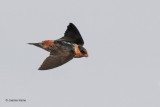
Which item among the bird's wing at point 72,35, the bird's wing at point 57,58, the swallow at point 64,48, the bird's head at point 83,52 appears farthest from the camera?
the bird's wing at point 72,35

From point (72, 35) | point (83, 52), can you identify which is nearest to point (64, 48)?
point (83, 52)

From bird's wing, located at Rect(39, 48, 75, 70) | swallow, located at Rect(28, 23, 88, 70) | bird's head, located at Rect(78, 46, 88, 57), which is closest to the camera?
bird's wing, located at Rect(39, 48, 75, 70)

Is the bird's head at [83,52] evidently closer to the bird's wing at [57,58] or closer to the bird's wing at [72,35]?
the bird's wing at [57,58]

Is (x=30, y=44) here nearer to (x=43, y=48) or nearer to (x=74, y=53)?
(x=43, y=48)

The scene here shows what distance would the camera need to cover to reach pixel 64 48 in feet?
91.2

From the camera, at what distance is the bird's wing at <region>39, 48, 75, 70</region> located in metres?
25.1

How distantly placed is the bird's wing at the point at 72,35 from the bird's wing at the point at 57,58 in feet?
7.18

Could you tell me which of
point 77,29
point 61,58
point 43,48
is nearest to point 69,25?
point 77,29

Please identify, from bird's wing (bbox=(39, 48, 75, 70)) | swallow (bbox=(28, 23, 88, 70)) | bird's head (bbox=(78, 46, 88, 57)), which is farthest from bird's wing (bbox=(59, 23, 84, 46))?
bird's wing (bbox=(39, 48, 75, 70))

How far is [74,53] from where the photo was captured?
27.2 meters

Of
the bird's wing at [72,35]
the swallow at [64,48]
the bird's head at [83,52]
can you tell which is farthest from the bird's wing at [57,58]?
the bird's wing at [72,35]

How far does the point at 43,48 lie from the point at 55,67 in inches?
172

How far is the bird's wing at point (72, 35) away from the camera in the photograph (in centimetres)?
2958

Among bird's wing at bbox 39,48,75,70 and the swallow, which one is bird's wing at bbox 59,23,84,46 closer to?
the swallow
